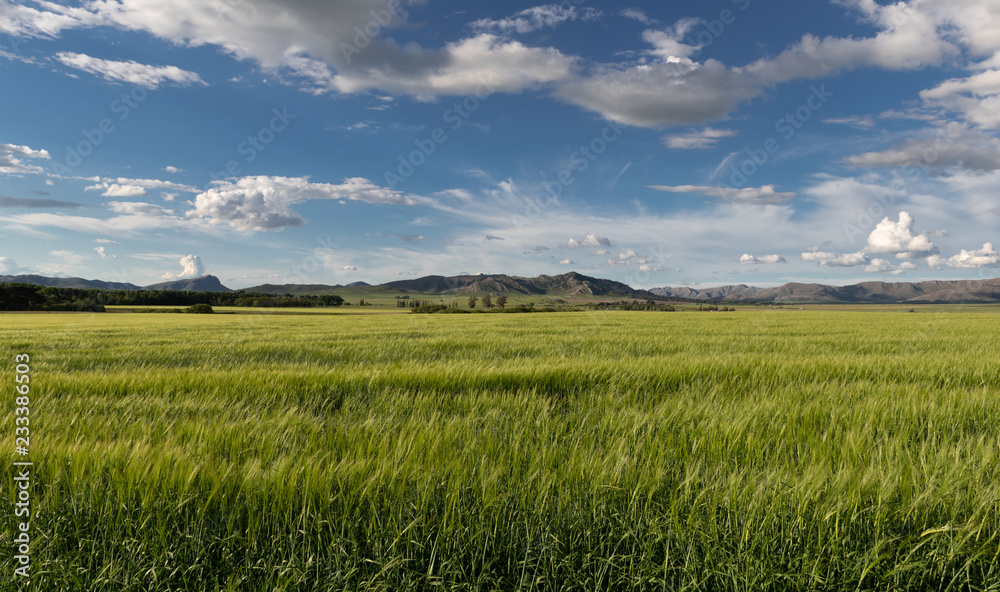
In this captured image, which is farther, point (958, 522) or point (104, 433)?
point (104, 433)

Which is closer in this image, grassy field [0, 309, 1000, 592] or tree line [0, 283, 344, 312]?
grassy field [0, 309, 1000, 592]

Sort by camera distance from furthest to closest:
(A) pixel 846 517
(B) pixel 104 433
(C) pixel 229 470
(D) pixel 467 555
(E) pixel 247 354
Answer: (E) pixel 247 354 < (B) pixel 104 433 < (C) pixel 229 470 < (A) pixel 846 517 < (D) pixel 467 555

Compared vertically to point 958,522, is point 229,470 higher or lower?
higher

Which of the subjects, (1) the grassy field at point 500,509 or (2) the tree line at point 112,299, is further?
(2) the tree line at point 112,299

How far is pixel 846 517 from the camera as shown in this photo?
1.88 meters

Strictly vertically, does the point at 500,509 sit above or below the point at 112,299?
below

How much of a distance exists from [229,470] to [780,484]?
2744 millimetres

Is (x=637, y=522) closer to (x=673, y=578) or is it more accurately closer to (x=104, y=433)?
(x=673, y=578)

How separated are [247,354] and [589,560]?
30.7 ft

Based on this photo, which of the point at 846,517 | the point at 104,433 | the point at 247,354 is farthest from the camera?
the point at 247,354

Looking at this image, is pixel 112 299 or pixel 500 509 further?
pixel 112 299

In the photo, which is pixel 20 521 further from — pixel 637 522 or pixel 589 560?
pixel 637 522

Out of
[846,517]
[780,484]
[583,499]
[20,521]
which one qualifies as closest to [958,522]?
[846,517]

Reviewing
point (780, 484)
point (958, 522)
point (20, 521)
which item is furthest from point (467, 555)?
point (958, 522)
